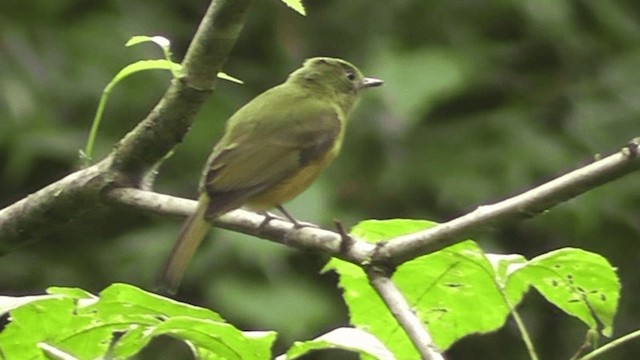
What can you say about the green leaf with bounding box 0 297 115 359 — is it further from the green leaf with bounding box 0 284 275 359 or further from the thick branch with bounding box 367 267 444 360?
the thick branch with bounding box 367 267 444 360

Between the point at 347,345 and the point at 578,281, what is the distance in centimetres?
36

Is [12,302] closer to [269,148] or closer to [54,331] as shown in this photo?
[54,331]

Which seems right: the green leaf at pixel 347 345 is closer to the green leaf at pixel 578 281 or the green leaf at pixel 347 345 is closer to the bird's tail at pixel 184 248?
the green leaf at pixel 578 281

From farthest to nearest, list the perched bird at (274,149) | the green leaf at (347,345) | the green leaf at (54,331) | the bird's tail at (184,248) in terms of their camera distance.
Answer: the perched bird at (274,149), the bird's tail at (184,248), the green leaf at (54,331), the green leaf at (347,345)

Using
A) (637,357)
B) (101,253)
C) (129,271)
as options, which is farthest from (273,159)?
(637,357)

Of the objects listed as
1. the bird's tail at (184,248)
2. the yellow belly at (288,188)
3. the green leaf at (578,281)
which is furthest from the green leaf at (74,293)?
the yellow belly at (288,188)

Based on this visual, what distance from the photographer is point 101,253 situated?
15.8ft

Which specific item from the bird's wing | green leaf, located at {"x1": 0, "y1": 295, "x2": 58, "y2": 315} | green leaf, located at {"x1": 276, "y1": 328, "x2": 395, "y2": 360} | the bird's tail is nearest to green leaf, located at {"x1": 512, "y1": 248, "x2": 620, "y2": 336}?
green leaf, located at {"x1": 276, "y1": 328, "x2": 395, "y2": 360}

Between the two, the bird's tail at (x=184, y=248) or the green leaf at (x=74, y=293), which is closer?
the green leaf at (x=74, y=293)

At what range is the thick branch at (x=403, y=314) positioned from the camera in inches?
56.9

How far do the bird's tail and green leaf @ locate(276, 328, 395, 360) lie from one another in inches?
36.8

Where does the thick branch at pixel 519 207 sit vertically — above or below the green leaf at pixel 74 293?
above

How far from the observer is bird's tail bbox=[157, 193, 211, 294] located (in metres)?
2.43

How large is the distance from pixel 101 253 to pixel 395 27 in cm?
129
